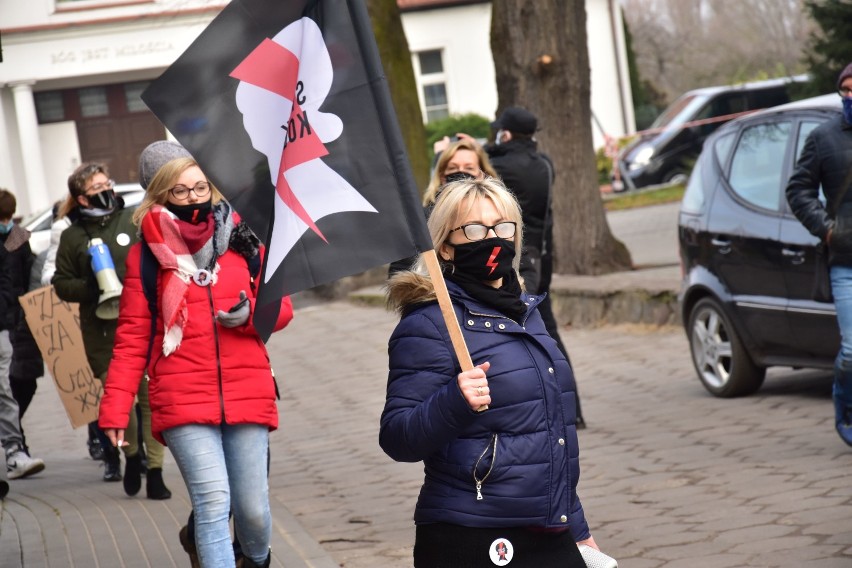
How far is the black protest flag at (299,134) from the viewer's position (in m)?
4.07

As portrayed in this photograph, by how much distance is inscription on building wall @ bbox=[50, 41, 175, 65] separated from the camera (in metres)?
34.8

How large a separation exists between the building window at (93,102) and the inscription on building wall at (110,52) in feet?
3.62

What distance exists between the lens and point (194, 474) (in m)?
5.41

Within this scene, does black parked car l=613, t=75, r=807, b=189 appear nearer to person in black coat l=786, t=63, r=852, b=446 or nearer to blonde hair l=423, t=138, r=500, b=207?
person in black coat l=786, t=63, r=852, b=446

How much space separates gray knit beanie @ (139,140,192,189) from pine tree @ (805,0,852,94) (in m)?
12.3

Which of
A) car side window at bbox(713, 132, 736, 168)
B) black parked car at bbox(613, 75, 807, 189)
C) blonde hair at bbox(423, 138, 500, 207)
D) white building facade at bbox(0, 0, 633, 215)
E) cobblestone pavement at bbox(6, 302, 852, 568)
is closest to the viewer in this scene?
cobblestone pavement at bbox(6, 302, 852, 568)

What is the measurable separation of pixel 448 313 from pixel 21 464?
269 inches

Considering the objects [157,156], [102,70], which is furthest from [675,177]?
[157,156]

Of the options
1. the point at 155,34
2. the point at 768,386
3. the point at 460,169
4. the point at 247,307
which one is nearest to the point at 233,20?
the point at 247,307

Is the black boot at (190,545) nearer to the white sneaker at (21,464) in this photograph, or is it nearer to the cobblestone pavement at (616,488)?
the cobblestone pavement at (616,488)

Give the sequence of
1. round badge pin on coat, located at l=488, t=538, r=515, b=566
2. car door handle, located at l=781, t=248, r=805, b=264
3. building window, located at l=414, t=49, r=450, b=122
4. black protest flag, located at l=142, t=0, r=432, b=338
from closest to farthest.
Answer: round badge pin on coat, located at l=488, t=538, r=515, b=566 < black protest flag, located at l=142, t=0, r=432, b=338 < car door handle, located at l=781, t=248, r=805, b=264 < building window, located at l=414, t=49, r=450, b=122

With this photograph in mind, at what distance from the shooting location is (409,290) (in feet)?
13.0

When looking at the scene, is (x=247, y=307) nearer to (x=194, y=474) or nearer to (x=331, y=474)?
(x=194, y=474)

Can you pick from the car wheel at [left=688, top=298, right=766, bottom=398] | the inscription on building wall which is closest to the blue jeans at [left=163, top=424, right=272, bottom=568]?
the car wheel at [left=688, top=298, right=766, bottom=398]
